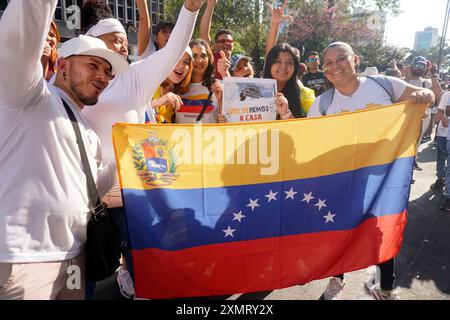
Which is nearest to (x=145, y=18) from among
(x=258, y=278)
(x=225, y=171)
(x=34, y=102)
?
(x=225, y=171)

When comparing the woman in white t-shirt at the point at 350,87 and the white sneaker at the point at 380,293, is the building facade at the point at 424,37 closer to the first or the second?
the woman in white t-shirt at the point at 350,87

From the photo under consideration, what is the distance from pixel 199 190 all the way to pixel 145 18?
2129mm

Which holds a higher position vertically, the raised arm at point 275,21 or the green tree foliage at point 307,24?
the green tree foliage at point 307,24

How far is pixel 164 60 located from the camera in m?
2.16

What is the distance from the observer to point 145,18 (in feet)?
11.1

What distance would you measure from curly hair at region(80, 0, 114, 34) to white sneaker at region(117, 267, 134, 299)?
2250 millimetres

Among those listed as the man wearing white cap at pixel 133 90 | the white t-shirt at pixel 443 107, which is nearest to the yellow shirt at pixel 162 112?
the man wearing white cap at pixel 133 90

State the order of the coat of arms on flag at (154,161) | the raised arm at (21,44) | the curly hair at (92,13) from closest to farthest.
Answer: the raised arm at (21,44)
the coat of arms on flag at (154,161)
the curly hair at (92,13)

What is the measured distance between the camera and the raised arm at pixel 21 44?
1.14 metres

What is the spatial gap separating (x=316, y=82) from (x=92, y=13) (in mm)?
4186

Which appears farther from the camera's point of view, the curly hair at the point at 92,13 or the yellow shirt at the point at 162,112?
the curly hair at the point at 92,13

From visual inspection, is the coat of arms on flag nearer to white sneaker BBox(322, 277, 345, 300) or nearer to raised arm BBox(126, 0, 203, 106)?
raised arm BBox(126, 0, 203, 106)

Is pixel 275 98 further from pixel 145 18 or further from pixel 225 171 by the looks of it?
pixel 145 18

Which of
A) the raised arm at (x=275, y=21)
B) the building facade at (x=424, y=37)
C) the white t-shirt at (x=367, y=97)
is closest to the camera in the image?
the white t-shirt at (x=367, y=97)
